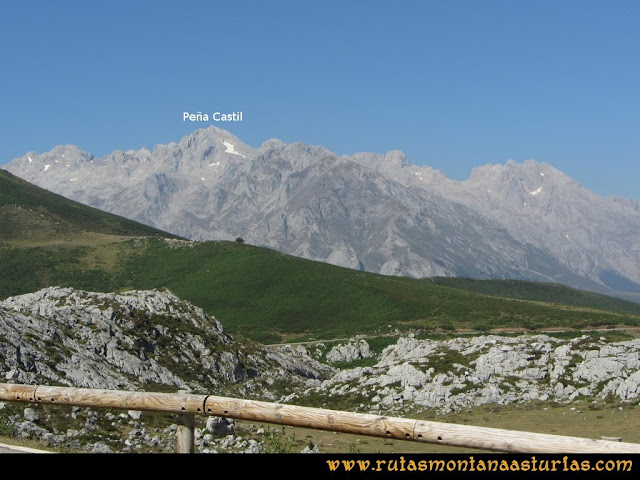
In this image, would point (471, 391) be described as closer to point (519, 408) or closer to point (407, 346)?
point (519, 408)

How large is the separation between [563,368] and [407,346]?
33.8 meters

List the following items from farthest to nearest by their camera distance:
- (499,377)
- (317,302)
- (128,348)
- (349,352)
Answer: (317,302), (349,352), (128,348), (499,377)

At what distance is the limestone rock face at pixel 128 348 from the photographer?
197ft

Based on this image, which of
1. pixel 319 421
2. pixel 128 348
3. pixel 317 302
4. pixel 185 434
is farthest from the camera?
pixel 317 302

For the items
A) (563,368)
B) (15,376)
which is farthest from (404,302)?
(15,376)

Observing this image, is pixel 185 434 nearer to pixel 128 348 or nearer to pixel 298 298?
pixel 128 348

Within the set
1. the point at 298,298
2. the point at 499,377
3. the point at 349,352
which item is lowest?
the point at 349,352

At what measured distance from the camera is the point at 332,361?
384 ft

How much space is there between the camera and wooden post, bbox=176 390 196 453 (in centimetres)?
1479

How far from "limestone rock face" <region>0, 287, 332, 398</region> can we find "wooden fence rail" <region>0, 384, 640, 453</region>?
116 ft

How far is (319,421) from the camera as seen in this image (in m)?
13.9

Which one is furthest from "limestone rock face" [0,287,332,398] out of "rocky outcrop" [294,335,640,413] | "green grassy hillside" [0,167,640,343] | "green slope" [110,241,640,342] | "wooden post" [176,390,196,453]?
"green slope" [110,241,640,342]

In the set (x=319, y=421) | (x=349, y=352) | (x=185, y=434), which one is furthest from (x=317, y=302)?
(x=319, y=421)

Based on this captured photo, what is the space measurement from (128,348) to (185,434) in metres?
62.7
